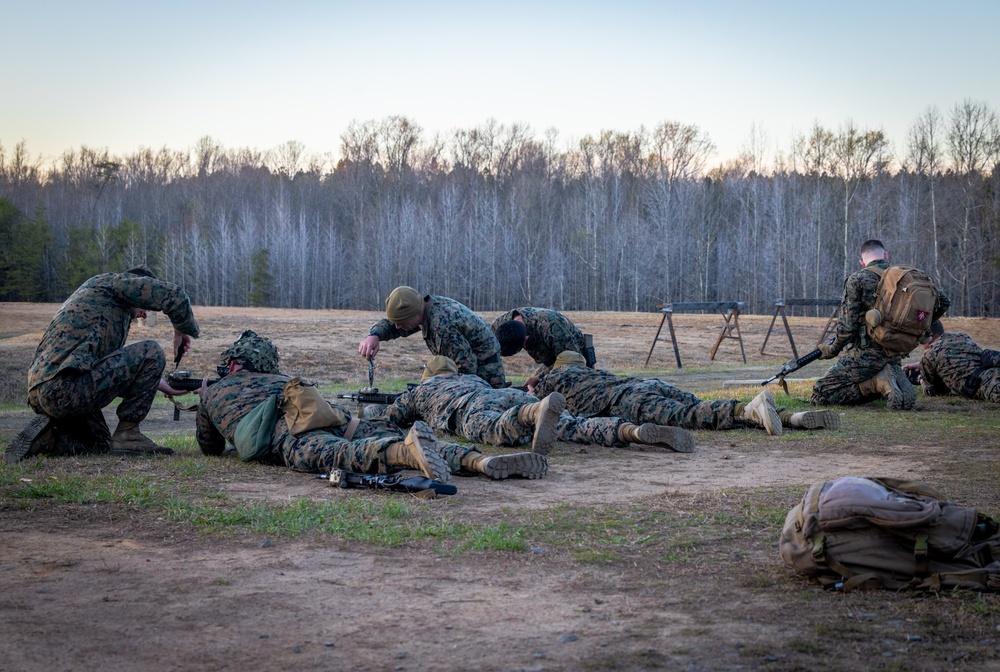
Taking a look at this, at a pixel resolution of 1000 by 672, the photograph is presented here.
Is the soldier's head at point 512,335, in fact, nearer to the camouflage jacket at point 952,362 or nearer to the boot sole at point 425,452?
the boot sole at point 425,452

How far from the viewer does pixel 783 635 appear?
3.37m

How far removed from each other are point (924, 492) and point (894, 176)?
60.1m

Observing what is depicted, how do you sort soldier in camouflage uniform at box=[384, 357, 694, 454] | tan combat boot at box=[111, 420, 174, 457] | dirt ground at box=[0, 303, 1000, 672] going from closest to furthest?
dirt ground at box=[0, 303, 1000, 672] → soldier in camouflage uniform at box=[384, 357, 694, 454] → tan combat boot at box=[111, 420, 174, 457]

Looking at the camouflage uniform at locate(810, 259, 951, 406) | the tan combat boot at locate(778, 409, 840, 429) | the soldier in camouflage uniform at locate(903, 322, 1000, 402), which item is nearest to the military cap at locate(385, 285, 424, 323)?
the tan combat boot at locate(778, 409, 840, 429)

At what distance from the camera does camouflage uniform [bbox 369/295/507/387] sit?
30.8 ft

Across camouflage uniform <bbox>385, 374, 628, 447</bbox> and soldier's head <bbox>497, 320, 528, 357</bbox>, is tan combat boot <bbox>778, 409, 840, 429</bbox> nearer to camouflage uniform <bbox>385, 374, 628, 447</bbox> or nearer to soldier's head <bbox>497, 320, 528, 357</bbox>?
camouflage uniform <bbox>385, 374, 628, 447</bbox>

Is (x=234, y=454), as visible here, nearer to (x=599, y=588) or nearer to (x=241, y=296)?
(x=599, y=588)

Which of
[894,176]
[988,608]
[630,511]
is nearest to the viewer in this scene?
[988,608]

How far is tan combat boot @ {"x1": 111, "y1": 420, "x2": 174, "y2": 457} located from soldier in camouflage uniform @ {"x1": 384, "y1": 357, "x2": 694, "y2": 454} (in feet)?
6.82

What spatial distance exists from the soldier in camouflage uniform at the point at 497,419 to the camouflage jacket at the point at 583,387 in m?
0.65

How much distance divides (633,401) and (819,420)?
1930 millimetres

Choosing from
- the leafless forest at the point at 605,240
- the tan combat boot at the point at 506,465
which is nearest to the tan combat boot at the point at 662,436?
the tan combat boot at the point at 506,465

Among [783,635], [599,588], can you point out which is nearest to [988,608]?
[783,635]

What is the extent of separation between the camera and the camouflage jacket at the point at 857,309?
1146cm
